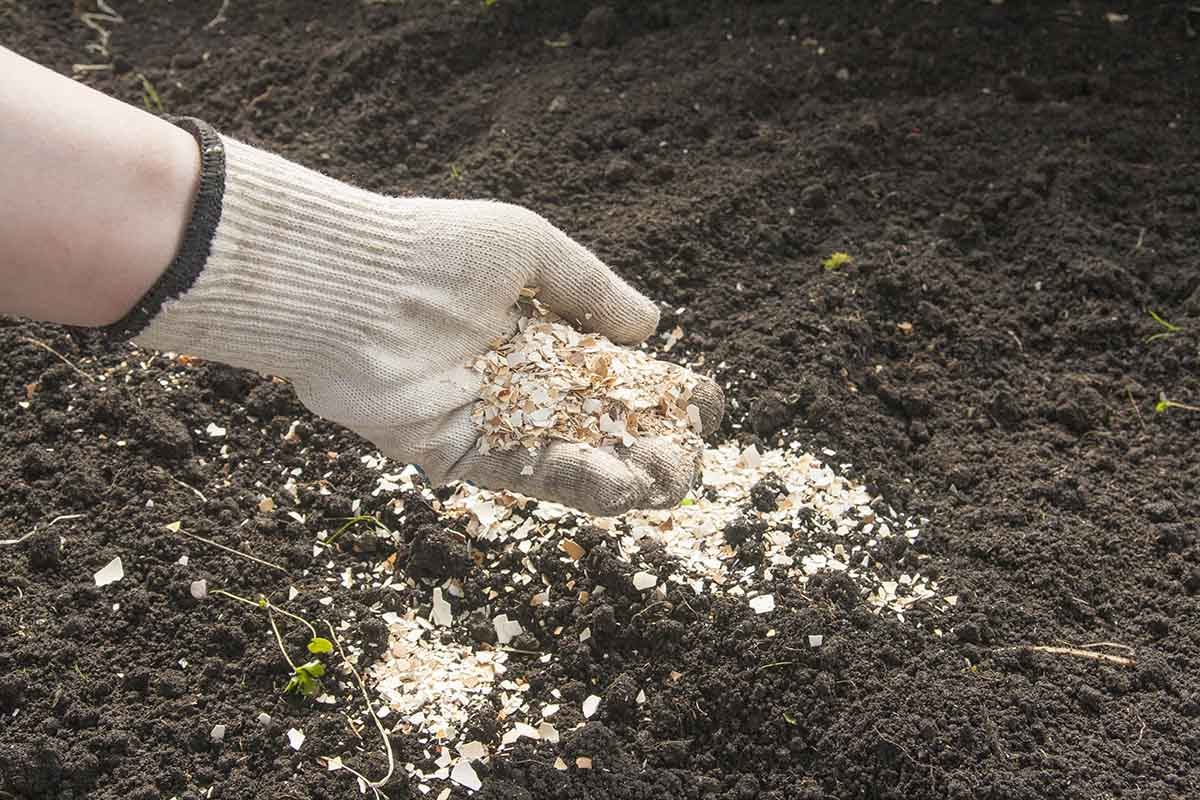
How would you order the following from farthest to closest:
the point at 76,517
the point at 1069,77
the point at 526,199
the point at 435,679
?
the point at 1069,77
the point at 526,199
the point at 76,517
the point at 435,679

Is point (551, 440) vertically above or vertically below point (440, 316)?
below

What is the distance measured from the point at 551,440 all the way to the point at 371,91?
166 cm

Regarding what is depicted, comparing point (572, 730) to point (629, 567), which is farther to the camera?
point (629, 567)

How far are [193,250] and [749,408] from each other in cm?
125

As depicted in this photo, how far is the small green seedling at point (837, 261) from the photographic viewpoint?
2898mm

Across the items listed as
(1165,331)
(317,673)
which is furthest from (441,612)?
(1165,331)

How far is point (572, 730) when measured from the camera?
85.0 inches

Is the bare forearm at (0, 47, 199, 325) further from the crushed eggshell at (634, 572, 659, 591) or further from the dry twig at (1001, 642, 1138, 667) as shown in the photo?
the dry twig at (1001, 642, 1138, 667)

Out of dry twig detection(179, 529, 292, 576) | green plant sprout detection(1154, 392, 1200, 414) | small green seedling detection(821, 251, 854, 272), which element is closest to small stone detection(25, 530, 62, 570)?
dry twig detection(179, 529, 292, 576)

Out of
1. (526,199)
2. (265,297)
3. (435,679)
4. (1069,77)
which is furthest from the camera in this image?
(1069,77)

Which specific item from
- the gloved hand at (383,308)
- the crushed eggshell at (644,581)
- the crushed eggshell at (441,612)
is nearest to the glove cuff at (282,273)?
the gloved hand at (383,308)

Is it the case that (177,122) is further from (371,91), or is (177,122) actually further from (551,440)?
(371,91)

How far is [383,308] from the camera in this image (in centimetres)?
213

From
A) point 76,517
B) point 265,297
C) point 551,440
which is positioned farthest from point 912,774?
point 76,517
